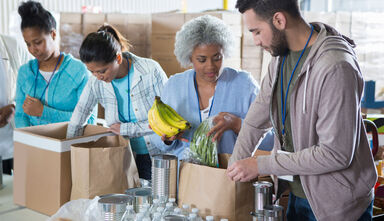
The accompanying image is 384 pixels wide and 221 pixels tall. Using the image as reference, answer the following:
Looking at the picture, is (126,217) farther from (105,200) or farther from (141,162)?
(141,162)

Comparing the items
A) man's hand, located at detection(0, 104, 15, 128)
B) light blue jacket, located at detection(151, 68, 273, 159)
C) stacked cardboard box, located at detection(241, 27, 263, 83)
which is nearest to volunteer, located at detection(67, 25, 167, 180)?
light blue jacket, located at detection(151, 68, 273, 159)

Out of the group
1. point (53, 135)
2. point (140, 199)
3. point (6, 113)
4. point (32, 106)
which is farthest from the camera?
point (6, 113)

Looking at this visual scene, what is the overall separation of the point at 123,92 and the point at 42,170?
556mm

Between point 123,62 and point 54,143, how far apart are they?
1.94ft

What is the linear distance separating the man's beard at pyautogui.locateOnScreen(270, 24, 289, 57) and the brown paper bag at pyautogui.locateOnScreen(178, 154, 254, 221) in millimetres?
406

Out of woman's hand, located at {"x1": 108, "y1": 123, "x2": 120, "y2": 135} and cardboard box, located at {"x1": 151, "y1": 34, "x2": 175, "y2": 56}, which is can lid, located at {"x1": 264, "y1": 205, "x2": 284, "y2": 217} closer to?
woman's hand, located at {"x1": 108, "y1": 123, "x2": 120, "y2": 135}

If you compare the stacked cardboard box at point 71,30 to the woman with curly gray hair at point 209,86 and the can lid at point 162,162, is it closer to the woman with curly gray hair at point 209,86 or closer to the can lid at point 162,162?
the woman with curly gray hair at point 209,86

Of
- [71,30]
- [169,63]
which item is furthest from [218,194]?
[71,30]

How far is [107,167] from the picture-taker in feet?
5.01

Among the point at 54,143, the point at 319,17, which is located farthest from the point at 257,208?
the point at 319,17

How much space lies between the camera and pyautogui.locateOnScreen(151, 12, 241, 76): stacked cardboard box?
3.76m

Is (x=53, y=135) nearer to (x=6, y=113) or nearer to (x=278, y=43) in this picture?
(x=6, y=113)

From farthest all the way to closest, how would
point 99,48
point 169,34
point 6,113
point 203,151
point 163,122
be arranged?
1. point 169,34
2. point 6,113
3. point 99,48
4. point 163,122
5. point 203,151

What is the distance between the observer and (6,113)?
2414 mm
